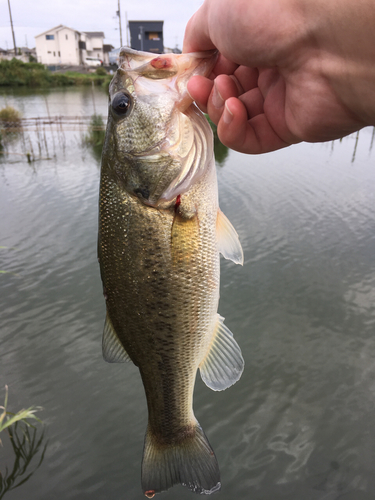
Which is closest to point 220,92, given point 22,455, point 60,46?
point 22,455

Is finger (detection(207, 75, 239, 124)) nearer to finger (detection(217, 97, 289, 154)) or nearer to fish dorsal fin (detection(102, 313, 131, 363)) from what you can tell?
finger (detection(217, 97, 289, 154))

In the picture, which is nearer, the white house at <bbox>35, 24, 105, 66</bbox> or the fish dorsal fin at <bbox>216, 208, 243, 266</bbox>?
the fish dorsal fin at <bbox>216, 208, 243, 266</bbox>

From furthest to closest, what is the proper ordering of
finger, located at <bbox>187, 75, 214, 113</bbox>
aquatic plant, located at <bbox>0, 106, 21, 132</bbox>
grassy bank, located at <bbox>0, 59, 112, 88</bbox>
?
grassy bank, located at <bbox>0, 59, 112, 88</bbox>, aquatic plant, located at <bbox>0, 106, 21, 132</bbox>, finger, located at <bbox>187, 75, 214, 113</bbox>

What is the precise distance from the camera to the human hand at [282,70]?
1068 mm

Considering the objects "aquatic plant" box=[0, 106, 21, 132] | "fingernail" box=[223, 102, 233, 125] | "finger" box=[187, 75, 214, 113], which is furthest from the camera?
"aquatic plant" box=[0, 106, 21, 132]

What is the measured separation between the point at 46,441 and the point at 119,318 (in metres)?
3.50

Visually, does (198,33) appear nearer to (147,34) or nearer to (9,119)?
(9,119)

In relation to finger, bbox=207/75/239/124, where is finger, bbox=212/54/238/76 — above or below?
→ above

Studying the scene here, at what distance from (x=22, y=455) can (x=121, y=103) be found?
426 cm

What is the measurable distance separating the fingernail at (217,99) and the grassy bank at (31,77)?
38640mm

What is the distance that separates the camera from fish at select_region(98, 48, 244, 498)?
1.53m

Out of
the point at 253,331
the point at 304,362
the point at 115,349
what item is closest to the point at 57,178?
the point at 253,331

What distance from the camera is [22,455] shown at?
398cm

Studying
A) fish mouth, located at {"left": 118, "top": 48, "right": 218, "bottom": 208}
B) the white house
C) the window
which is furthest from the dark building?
fish mouth, located at {"left": 118, "top": 48, "right": 218, "bottom": 208}
